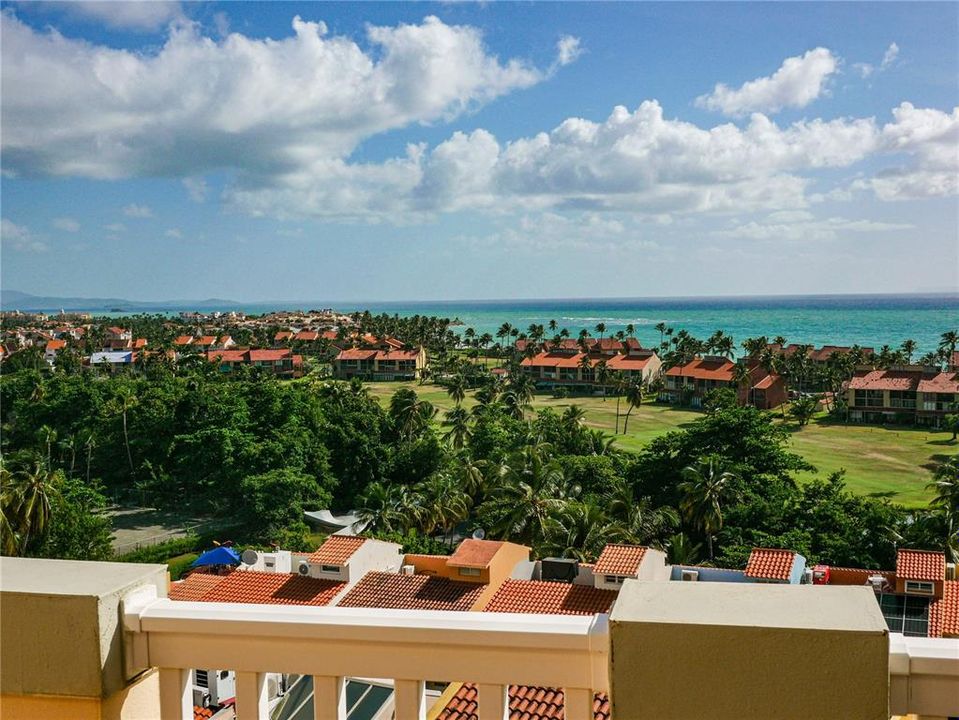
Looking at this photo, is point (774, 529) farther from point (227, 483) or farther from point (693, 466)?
point (227, 483)

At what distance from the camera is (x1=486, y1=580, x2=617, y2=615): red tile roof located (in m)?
15.3

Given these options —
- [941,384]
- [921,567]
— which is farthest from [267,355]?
[921,567]

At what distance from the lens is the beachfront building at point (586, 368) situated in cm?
6562

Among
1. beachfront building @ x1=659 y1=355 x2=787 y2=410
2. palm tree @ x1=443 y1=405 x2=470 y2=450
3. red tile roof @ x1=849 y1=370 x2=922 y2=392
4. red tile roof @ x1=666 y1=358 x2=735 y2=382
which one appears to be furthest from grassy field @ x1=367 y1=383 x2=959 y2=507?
palm tree @ x1=443 y1=405 x2=470 y2=450

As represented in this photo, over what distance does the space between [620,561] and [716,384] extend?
45277 millimetres

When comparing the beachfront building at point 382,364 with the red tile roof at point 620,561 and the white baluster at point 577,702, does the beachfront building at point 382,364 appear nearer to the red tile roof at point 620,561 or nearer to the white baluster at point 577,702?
the red tile roof at point 620,561

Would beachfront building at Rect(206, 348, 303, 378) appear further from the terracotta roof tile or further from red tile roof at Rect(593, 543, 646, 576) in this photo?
red tile roof at Rect(593, 543, 646, 576)

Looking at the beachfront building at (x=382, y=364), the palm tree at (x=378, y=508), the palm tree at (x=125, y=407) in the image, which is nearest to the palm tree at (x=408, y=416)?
the palm tree at (x=378, y=508)

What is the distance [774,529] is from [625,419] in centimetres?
2786

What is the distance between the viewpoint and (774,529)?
2414cm

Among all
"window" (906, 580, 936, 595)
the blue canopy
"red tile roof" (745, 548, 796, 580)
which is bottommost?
the blue canopy

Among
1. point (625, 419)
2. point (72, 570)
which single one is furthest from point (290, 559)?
point (625, 419)

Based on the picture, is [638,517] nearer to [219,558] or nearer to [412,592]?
[412,592]

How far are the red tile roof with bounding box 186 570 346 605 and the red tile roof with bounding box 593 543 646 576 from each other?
543cm
